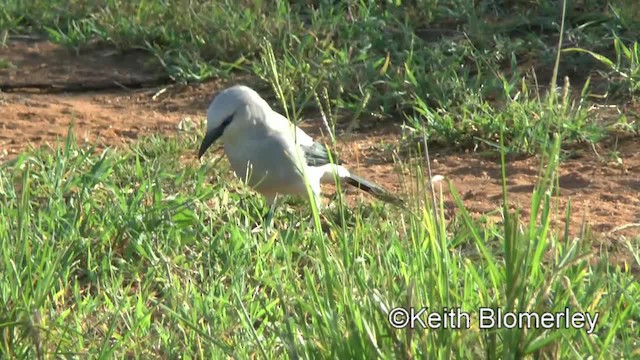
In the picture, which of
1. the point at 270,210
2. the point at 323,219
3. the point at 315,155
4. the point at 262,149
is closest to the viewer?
the point at 270,210

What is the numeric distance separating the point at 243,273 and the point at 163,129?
2.54 m

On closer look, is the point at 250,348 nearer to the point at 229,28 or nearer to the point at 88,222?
the point at 88,222

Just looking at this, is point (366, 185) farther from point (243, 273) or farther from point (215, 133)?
point (243, 273)

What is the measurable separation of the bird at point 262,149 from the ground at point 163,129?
0.26 meters

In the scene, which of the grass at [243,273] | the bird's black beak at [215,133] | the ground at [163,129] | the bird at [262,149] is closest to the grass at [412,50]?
the ground at [163,129]

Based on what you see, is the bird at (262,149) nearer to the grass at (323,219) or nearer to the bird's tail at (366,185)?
the bird's tail at (366,185)

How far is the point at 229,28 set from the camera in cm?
734

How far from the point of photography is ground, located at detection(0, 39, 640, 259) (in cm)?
504

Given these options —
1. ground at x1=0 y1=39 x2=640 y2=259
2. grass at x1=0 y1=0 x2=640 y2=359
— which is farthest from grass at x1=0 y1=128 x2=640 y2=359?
ground at x1=0 y1=39 x2=640 y2=259

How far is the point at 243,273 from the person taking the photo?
404 cm

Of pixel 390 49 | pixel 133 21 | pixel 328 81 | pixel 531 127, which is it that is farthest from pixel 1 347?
pixel 133 21

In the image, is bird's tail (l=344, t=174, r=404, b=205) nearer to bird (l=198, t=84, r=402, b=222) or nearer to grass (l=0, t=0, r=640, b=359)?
bird (l=198, t=84, r=402, b=222)

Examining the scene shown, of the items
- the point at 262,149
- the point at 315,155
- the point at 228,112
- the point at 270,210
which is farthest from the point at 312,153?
the point at 270,210

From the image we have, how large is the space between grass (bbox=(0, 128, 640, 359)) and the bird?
0.41 feet
